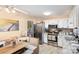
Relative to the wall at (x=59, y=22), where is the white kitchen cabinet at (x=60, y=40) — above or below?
below

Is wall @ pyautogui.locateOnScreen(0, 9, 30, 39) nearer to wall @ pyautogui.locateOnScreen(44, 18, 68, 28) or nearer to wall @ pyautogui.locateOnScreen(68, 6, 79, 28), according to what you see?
wall @ pyautogui.locateOnScreen(44, 18, 68, 28)

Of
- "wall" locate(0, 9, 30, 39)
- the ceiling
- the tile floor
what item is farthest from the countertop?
the ceiling

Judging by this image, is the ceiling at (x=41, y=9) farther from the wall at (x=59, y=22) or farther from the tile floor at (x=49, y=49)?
the tile floor at (x=49, y=49)

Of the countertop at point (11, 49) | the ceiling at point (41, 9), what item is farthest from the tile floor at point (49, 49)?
the ceiling at point (41, 9)

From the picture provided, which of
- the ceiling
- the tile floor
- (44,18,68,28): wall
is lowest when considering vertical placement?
the tile floor

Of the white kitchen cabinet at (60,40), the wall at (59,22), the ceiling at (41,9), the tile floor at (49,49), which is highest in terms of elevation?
the ceiling at (41,9)

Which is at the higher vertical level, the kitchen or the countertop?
the kitchen

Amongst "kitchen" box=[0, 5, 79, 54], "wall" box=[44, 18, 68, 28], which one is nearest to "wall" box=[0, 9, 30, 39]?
"kitchen" box=[0, 5, 79, 54]

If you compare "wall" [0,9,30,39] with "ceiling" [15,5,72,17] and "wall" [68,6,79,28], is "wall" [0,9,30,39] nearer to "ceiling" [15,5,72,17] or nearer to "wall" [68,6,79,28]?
"ceiling" [15,5,72,17]

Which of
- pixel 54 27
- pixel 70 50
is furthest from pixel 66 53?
pixel 54 27

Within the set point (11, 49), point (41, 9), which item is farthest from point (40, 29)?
point (11, 49)

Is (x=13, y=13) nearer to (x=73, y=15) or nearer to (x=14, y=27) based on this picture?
(x=14, y=27)

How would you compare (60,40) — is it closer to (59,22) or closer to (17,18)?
(59,22)
